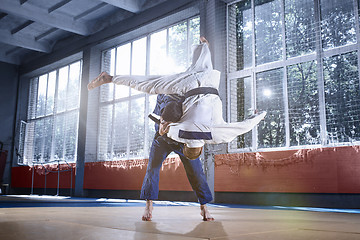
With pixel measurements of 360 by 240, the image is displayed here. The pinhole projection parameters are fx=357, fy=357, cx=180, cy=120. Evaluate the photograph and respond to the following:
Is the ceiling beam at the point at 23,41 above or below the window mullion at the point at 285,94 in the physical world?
above

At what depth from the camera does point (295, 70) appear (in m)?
5.57

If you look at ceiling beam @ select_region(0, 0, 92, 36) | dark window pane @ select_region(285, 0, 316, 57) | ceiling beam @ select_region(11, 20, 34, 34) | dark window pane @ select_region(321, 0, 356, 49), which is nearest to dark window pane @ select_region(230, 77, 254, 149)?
dark window pane @ select_region(285, 0, 316, 57)

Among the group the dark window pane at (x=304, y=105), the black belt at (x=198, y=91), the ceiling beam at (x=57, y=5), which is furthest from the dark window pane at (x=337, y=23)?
the ceiling beam at (x=57, y=5)

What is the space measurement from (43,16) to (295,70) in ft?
19.2

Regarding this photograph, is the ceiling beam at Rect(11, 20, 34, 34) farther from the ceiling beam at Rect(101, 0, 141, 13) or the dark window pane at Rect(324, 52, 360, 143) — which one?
the dark window pane at Rect(324, 52, 360, 143)

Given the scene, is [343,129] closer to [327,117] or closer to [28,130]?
[327,117]

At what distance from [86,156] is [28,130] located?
11.2 feet

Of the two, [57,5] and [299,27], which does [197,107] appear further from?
[57,5]

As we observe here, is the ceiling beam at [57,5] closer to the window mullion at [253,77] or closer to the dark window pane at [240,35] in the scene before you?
the dark window pane at [240,35]

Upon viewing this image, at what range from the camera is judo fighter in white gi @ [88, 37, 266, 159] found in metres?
2.02

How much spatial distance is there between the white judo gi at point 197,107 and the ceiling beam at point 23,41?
333 inches

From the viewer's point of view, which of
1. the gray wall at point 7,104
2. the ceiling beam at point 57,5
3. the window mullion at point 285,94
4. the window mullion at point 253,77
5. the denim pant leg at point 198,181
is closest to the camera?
the denim pant leg at point 198,181

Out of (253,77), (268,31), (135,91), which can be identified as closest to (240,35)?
(268,31)

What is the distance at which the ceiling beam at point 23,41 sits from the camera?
931 centimetres
